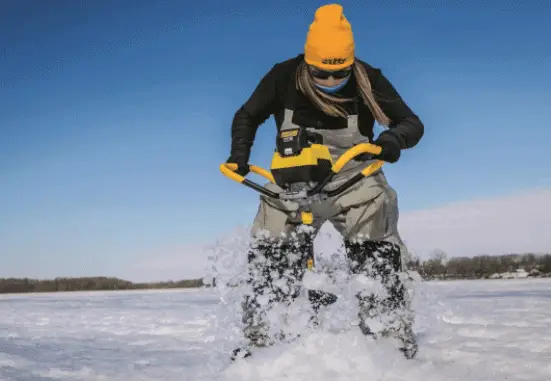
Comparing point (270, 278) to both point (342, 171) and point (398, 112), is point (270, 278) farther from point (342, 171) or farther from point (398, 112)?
point (398, 112)

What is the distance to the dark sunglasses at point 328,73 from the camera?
8.01ft

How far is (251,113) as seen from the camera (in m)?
2.75

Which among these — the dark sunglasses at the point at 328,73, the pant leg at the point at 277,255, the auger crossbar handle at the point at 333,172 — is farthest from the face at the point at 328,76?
the pant leg at the point at 277,255

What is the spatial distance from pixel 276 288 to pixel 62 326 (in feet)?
9.89

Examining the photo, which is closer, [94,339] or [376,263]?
[376,263]

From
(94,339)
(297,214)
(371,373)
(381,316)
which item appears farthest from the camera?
(94,339)

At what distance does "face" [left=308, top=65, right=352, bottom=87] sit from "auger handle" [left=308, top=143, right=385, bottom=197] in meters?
0.41

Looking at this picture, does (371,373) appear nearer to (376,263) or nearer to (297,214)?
(376,263)

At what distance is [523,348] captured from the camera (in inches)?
109

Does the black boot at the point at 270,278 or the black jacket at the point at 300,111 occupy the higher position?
the black jacket at the point at 300,111

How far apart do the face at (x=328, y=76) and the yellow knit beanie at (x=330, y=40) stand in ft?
0.15

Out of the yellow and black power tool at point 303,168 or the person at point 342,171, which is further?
the person at point 342,171

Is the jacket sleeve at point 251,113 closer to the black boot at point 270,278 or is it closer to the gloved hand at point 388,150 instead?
the black boot at point 270,278

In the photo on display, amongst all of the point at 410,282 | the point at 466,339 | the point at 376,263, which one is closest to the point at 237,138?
the point at 376,263
